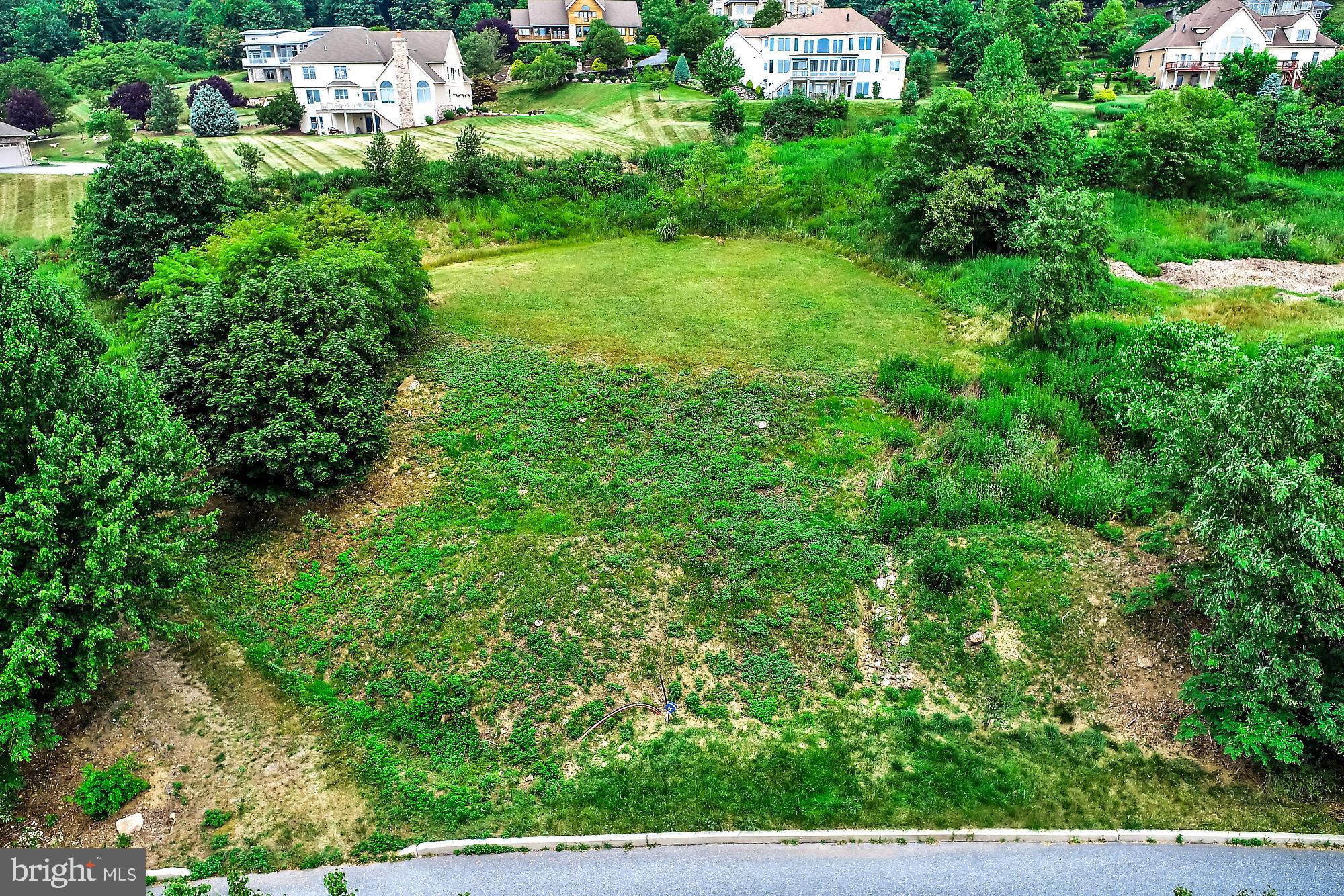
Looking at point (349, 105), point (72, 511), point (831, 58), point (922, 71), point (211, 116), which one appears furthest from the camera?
point (922, 71)

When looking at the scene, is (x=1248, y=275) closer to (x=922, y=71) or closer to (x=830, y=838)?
(x=830, y=838)

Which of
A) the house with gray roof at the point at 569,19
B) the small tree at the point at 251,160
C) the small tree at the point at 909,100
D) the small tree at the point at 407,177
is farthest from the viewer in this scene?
the house with gray roof at the point at 569,19

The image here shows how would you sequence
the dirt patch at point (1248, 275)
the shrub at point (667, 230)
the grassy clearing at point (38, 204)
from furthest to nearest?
the grassy clearing at point (38, 204) → the shrub at point (667, 230) → the dirt patch at point (1248, 275)

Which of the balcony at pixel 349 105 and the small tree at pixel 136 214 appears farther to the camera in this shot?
the balcony at pixel 349 105

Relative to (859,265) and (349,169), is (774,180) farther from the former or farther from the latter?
(349,169)

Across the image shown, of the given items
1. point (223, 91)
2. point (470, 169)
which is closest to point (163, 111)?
point (223, 91)

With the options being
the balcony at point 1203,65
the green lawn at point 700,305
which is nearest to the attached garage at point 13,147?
the green lawn at point 700,305

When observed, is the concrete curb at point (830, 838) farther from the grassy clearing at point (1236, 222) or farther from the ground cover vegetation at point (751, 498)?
the grassy clearing at point (1236, 222)
